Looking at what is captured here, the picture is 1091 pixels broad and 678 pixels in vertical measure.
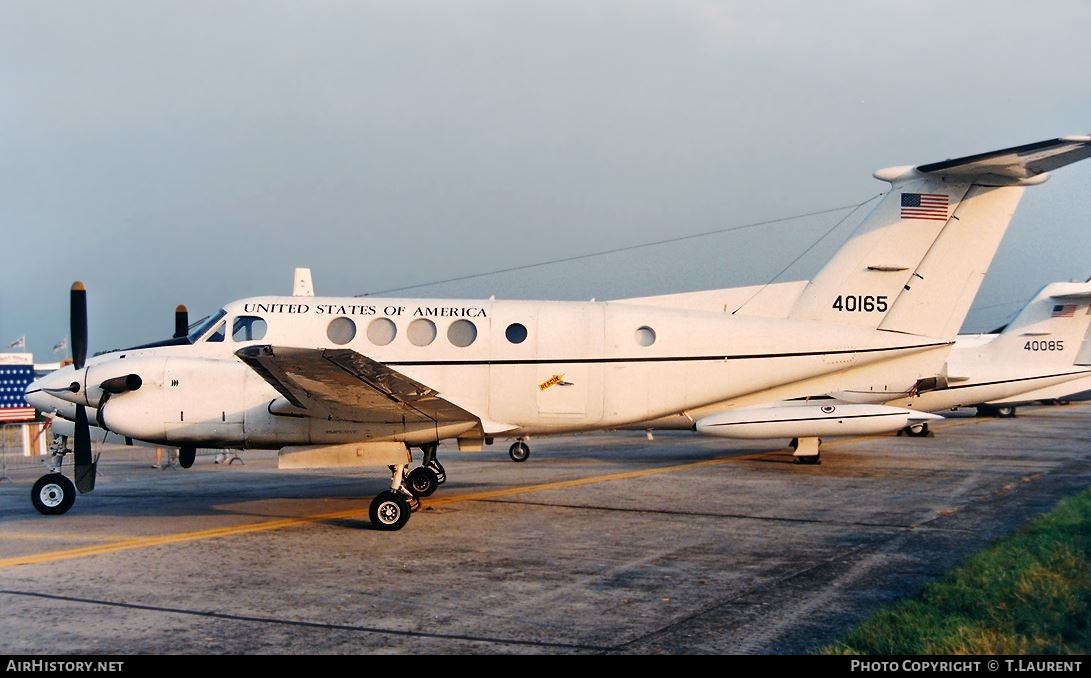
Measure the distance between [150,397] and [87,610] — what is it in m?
5.05

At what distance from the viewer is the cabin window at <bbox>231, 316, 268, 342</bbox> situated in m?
13.2

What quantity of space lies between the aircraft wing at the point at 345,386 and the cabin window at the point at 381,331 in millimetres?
1481

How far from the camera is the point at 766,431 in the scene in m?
16.8

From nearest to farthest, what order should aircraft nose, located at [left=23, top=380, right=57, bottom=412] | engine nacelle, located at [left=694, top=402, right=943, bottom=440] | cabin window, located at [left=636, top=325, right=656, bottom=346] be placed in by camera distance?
aircraft nose, located at [left=23, top=380, right=57, bottom=412] → cabin window, located at [left=636, top=325, right=656, bottom=346] → engine nacelle, located at [left=694, top=402, right=943, bottom=440]

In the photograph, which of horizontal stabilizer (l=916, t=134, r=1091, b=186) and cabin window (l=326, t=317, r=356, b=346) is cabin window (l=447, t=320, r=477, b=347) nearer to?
cabin window (l=326, t=317, r=356, b=346)

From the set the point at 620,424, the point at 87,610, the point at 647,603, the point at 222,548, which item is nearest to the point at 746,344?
the point at 620,424

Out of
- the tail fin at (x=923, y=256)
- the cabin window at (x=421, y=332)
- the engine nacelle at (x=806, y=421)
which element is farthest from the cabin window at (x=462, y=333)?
the tail fin at (x=923, y=256)

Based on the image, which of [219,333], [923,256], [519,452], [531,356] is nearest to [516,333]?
[531,356]

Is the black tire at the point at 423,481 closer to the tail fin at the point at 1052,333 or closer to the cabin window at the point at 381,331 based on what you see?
the cabin window at the point at 381,331

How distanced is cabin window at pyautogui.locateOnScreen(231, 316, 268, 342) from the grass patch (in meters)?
9.29

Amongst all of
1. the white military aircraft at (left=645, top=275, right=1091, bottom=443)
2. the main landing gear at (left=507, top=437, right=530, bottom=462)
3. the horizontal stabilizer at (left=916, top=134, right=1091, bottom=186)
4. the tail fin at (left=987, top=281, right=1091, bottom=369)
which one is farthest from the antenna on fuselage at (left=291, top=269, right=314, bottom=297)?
the tail fin at (left=987, top=281, right=1091, bottom=369)

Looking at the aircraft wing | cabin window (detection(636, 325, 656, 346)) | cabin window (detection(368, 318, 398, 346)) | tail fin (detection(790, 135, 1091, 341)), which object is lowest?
the aircraft wing

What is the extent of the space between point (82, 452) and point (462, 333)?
5611mm
